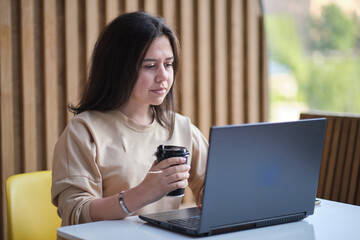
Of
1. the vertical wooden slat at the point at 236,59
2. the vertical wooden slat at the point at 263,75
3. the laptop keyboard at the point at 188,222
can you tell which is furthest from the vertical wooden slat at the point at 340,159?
the vertical wooden slat at the point at 263,75

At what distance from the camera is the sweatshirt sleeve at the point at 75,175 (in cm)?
190

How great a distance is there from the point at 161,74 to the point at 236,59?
90.4 inches

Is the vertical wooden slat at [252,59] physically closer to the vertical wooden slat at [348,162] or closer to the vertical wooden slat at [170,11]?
the vertical wooden slat at [170,11]

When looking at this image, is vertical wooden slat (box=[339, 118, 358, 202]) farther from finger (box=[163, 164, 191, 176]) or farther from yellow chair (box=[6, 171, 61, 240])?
yellow chair (box=[6, 171, 61, 240])

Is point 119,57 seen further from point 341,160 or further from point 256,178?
point 341,160

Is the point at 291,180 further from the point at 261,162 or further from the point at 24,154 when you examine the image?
the point at 24,154

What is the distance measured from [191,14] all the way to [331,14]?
2.91 metres

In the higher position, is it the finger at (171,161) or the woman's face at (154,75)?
the woman's face at (154,75)

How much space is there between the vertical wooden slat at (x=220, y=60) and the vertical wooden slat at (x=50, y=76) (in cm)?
135

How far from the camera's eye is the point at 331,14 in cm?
640

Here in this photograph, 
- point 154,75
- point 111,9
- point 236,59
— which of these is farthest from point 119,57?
point 236,59

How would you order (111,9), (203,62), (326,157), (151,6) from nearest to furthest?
(326,157), (111,9), (151,6), (203,62)

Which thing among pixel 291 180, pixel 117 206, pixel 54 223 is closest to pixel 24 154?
pixel 54 223

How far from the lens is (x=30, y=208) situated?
2.25 metres
